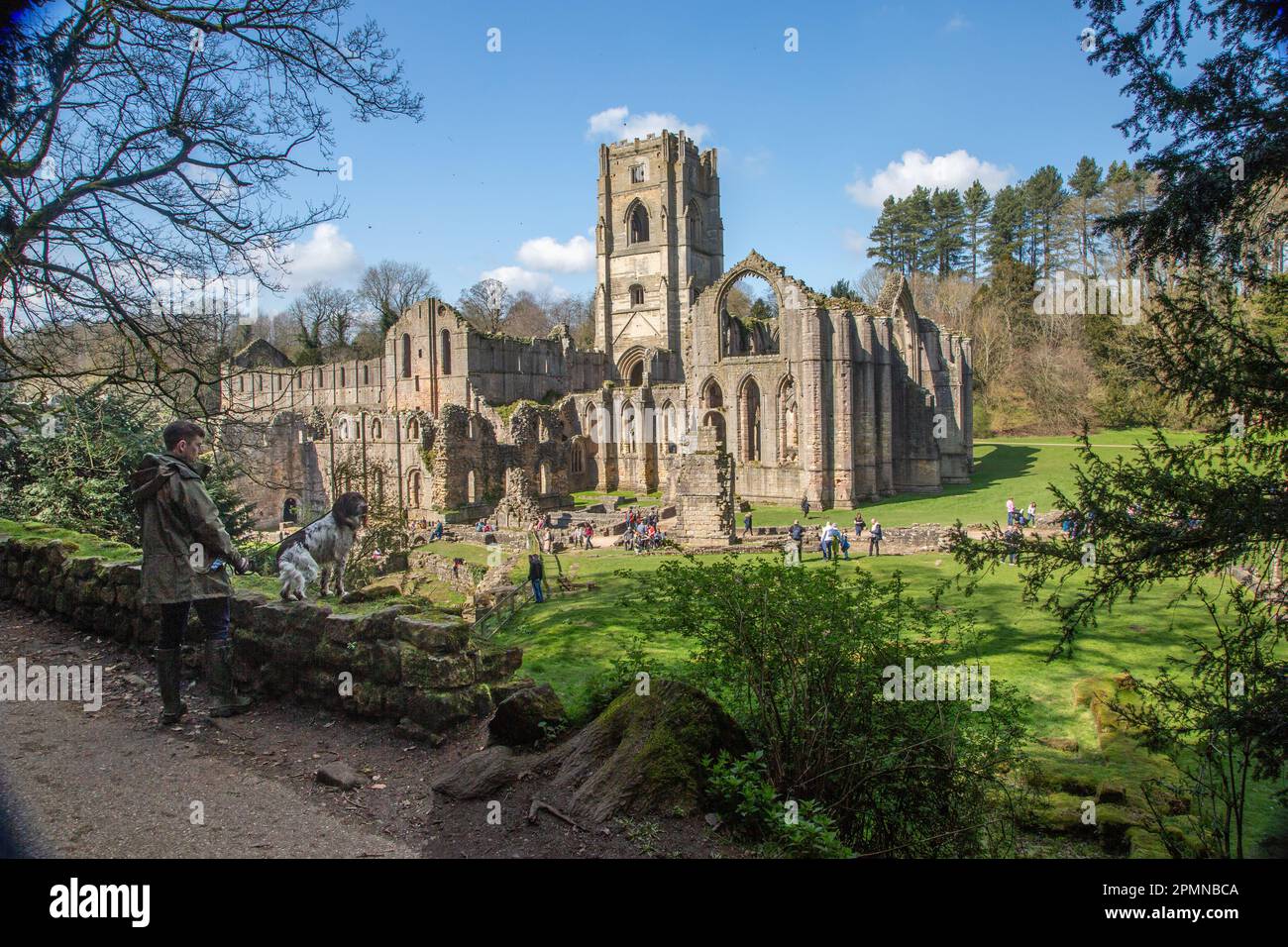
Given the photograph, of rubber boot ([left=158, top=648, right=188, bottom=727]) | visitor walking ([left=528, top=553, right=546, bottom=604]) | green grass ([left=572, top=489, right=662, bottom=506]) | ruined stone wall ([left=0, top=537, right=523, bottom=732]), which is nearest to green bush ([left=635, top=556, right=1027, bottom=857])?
ruined stone wall ([left=0, top=537, right=523, bottom=732])

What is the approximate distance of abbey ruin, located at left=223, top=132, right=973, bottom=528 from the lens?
35250mm

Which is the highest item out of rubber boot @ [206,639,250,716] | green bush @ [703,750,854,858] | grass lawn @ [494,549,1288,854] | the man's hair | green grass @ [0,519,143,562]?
the man's hair

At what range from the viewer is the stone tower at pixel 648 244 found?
208 ft

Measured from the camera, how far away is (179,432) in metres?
5.98

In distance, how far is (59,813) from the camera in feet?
14.8

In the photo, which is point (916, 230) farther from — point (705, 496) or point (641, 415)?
point (705, 496)

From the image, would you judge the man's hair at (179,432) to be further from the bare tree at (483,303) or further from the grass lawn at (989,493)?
the bare tree at (483,303)

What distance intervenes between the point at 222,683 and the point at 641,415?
40089mm

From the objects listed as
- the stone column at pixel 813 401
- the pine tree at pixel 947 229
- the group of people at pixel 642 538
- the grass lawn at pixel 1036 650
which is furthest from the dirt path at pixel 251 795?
the pine tree at pixel 947 229

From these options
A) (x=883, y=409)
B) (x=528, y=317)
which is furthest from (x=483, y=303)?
(x=883, y=409)

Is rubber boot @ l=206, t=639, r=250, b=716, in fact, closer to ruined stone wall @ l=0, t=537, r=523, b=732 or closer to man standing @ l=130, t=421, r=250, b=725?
man standing @ l=130, t=421, r=250, b=725

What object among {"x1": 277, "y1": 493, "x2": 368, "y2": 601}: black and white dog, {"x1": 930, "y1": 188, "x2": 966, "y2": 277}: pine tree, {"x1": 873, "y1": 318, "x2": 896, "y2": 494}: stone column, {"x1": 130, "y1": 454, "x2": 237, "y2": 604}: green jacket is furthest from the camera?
{"x1": 930, "y1": 188, "x2": 966, "y2": 277}: pine tree

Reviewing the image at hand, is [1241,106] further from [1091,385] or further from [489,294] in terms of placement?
[489,294]

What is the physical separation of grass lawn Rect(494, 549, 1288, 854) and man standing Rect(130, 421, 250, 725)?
2778 mm
